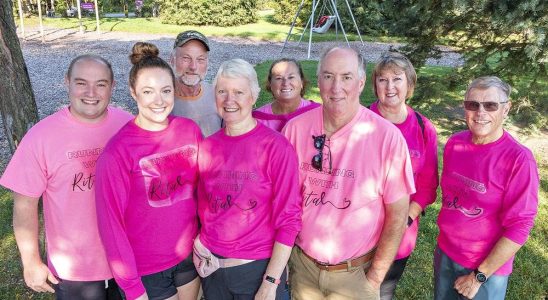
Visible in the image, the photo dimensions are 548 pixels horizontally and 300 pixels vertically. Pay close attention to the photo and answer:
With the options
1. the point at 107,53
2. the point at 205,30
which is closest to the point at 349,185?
the point at 107,53

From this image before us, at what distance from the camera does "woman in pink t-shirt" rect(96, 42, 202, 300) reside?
7.36ft

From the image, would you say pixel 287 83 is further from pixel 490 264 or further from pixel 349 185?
pixel 490 264

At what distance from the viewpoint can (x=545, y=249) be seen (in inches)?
Result: 187

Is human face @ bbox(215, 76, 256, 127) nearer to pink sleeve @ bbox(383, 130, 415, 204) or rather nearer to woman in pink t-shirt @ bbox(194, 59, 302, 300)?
woman in pink t-shirt @ bbox(194, 59, 302, 300)

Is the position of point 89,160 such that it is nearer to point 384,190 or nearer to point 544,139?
point 384,190

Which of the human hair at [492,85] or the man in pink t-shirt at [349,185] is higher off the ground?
the human hair at [492,85]

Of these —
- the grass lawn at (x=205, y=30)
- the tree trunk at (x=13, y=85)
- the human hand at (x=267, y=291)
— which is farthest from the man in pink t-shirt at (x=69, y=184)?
the grass lawn at (x=205, y=30)

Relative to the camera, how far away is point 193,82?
335cm

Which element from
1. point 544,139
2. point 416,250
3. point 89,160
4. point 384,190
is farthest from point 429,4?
point 89,160

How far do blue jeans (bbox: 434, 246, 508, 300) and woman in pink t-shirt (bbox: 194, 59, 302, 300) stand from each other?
114 cm

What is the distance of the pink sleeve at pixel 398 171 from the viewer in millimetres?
2340

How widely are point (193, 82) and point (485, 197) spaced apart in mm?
2250

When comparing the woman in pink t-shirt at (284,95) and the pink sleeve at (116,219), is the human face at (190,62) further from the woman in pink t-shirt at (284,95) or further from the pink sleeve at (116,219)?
the pink sleeve at (116,219)

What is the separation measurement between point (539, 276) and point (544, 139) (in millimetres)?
5355
